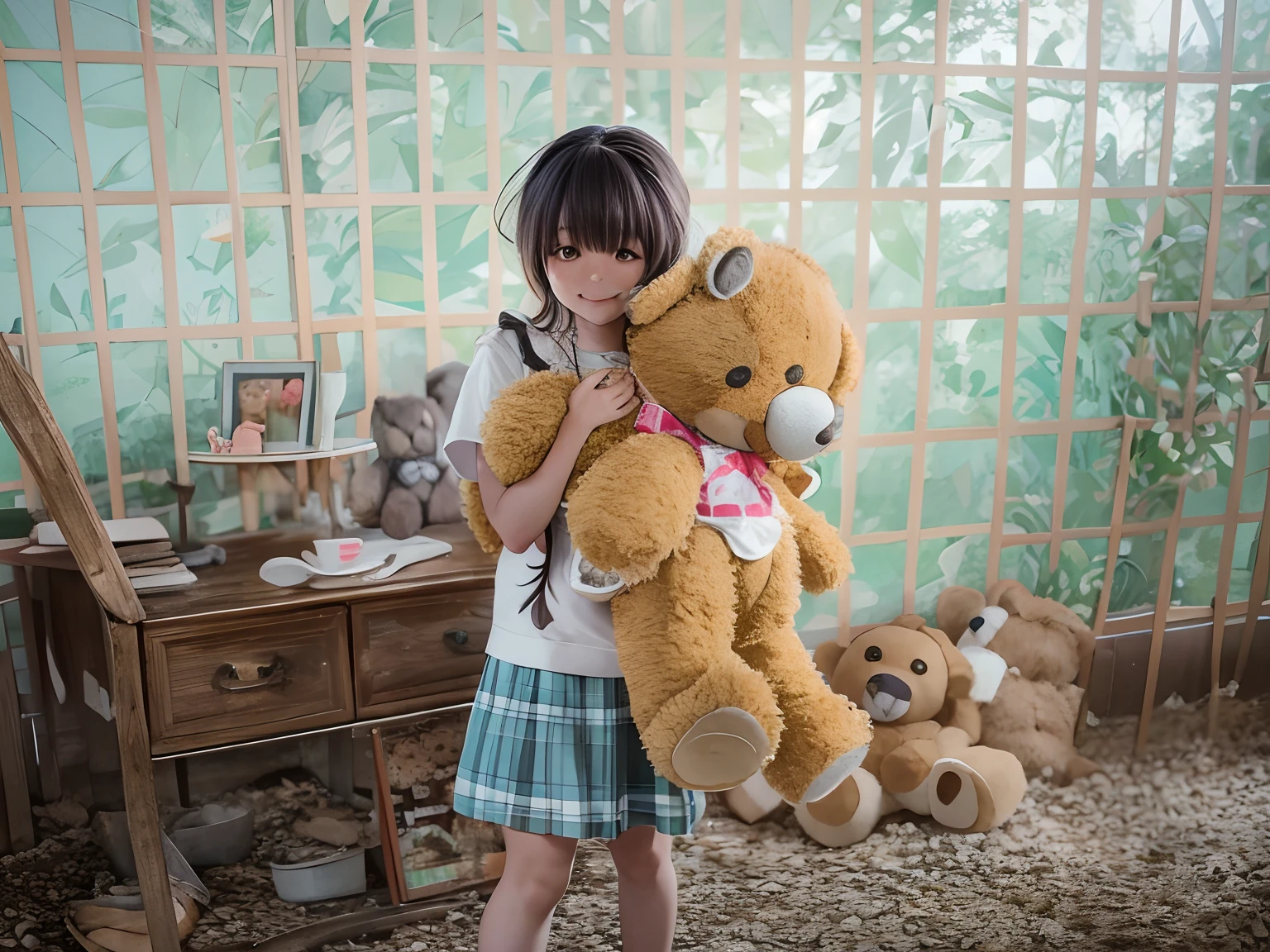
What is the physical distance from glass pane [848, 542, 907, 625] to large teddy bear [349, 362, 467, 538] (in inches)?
35.1

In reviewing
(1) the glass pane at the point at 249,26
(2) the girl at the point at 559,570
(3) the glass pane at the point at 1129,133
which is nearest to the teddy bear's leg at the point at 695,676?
(2) the girl at the point at 559,570

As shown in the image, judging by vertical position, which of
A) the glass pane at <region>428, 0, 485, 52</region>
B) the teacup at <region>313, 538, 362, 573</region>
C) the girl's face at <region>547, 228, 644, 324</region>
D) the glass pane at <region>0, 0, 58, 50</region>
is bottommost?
the teacup at <region>313, 538, 362, 573</region>

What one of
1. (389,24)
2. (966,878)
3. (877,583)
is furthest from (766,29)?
(966,878)

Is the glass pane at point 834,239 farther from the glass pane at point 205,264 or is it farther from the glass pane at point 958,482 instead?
the glass pane at point 205,264

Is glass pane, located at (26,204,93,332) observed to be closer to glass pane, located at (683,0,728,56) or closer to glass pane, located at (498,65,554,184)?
glass pane, located at (498,65,554,184)

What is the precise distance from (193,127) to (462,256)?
0.51 metres

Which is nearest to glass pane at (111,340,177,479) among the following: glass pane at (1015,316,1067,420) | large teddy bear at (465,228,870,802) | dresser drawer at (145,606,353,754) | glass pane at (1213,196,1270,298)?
dresser drawer at (145,606,353,754)

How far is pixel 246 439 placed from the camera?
1787 millimetres

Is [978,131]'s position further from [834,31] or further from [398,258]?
[398,258]

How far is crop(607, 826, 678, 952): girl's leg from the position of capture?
132 centimetres

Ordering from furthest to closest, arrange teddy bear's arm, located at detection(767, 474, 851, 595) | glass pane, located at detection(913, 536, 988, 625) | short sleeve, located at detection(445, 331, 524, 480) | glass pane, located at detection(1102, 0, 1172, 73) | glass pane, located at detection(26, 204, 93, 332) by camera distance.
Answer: glass pane, located at detection(913, 536, 988, 625) < glass pane, located at detection(1102, 0, 1172, 73) < glass pane, located at detection(26, 204, 93, 332) < teddy bear's arm, located at detection(767, 474, 851, 595) < short sleeve, located at detection(445, 331, 524, 480)

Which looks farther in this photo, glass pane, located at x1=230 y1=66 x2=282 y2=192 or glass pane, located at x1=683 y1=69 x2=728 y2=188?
glass pane, located at x1=683 y1=69 x2=728 y2=188

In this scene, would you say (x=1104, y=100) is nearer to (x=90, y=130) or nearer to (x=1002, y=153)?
(x=1002, y=153)

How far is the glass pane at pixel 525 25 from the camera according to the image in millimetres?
1843
